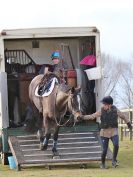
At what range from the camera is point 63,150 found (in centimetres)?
Answer: 1391

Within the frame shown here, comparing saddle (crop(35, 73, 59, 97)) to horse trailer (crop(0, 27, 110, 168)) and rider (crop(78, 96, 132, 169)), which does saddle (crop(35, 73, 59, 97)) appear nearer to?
horse trailer (crop(0, 27, 110, 168))

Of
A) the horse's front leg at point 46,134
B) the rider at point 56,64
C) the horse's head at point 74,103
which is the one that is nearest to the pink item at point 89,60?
the rider at point 56,64

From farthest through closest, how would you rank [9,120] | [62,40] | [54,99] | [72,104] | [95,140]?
[62,40], [9,120], [95,140], [54,99], [72,104]

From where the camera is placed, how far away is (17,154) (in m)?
13.6

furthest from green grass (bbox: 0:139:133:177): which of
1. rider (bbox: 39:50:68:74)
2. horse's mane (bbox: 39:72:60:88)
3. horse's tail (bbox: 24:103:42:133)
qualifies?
rider (bbox: 39:50:68:74)

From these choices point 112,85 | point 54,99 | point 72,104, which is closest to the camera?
point 72,104

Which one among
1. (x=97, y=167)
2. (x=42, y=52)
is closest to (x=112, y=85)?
(x=42, y=52)

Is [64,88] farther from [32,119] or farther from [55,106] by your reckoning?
[32,119]

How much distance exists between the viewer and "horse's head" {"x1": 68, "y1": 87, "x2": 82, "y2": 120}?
1223cm

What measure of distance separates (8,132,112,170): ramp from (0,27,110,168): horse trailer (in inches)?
10.7

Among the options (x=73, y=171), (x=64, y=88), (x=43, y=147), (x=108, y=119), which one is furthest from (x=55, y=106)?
(x=73, y=171)

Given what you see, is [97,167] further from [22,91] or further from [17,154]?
[22,91]

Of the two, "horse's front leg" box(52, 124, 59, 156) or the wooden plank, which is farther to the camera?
"horse's front leg" box(52, 124, 59, 156)

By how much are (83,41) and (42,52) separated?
1.53 metres
